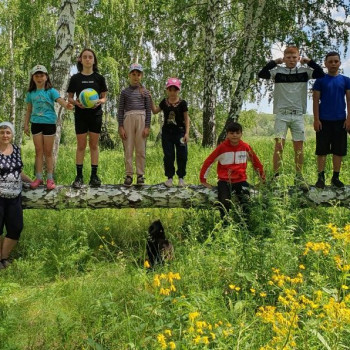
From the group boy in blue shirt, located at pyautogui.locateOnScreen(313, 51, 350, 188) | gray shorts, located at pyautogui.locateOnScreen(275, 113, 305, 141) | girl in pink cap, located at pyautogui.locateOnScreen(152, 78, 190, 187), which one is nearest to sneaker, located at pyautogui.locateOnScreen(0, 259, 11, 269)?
girl in pink cap, located at pyautogui.locateOnScreen(152, 78, 190, 187)

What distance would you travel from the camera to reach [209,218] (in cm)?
538

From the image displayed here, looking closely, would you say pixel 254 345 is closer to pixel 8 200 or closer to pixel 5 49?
pixel 8 200

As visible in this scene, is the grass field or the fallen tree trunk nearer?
the grass field

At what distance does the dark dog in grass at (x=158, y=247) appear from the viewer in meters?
4.34

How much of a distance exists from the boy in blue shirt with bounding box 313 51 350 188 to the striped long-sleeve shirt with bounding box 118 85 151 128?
7.76ft

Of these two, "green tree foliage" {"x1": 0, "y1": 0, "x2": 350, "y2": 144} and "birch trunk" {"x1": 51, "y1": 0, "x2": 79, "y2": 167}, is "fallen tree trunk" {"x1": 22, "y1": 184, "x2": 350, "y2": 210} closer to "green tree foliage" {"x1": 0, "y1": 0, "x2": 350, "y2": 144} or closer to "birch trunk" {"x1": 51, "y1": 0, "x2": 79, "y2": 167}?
"birch trunk" {"x1": 51, "y1": 0, "x2": 79, "y2": 167}

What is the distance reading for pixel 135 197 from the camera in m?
5.43

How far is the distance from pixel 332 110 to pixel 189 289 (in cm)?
346

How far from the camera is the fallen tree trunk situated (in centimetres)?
533

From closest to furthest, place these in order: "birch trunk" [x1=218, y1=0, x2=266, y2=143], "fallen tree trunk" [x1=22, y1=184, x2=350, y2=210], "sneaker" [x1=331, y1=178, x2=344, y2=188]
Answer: "fallen tree trunk" [x1=22, y1=184, x2=350, y2=210] → "sneaker" [x1=331, y1=178, x2=344, y2=188] → "birch trunk" [x1=218, y1=0, x2=266, y2=143]

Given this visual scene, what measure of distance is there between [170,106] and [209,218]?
1.71m

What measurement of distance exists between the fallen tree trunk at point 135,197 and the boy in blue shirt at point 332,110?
0.21 metres

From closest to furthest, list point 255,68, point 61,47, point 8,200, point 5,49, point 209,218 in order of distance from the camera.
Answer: point 8,200 → point 209,218 → point 61,47 → point 255,68 → point 5,49

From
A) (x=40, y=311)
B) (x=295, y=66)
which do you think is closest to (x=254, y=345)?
(x=40, y=311)
